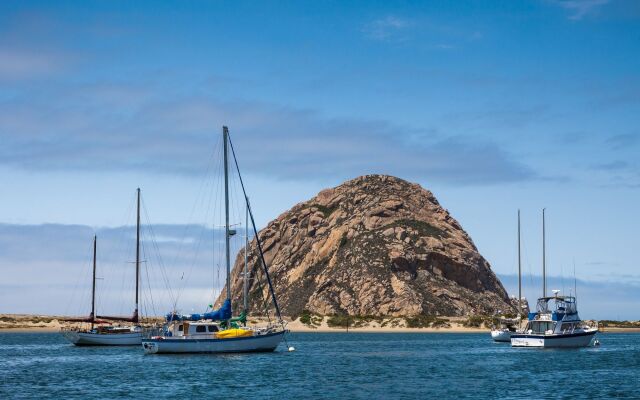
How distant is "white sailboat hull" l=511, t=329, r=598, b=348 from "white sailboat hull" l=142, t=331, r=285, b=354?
32.9 m

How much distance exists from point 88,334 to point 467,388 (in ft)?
225

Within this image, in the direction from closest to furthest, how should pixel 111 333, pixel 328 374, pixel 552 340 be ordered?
pixel 328 374
pixel 552 340
pixel 111 333

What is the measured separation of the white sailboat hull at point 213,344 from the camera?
3563 inches

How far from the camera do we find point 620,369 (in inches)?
3258

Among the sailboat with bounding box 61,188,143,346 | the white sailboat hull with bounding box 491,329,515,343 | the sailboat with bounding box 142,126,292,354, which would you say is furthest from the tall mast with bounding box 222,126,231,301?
the white sailboat hull with bounding box 491,329,515,343

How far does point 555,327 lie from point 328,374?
139 ft

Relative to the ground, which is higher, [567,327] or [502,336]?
[567,327]

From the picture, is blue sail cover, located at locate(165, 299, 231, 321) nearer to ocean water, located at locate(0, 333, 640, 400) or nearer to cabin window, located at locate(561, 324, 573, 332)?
ocean water, located at locate(0, 333, 640, 400)

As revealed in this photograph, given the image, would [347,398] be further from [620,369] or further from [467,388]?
[620,369]

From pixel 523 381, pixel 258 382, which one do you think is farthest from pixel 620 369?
pixel 258 382

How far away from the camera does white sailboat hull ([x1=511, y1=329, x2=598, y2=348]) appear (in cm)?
10819

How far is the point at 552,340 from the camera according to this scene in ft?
356

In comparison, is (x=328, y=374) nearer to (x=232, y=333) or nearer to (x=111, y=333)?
(x=232, y=333)

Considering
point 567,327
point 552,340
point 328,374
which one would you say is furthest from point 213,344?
point 567,327
